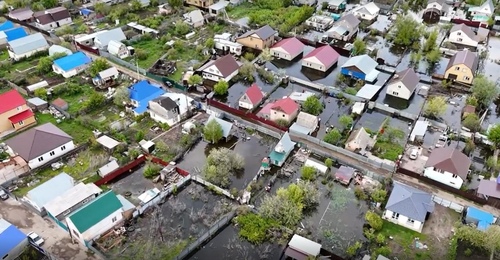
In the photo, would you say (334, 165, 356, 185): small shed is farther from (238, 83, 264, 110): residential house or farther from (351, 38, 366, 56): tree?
(351, 38, 366, 56): tree

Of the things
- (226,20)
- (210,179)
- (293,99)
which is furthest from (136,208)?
(226,20)

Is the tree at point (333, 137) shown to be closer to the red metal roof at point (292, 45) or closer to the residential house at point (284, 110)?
the residential house at point (284, 110)

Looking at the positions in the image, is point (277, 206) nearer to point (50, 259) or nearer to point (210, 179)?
point (210, 179)

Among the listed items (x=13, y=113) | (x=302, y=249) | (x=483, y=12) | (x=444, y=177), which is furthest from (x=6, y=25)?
(x=483, y=12)

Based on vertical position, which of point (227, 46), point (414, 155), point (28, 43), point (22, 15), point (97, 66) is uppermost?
point (22, 15)

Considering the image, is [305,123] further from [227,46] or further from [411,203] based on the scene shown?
[227,46]

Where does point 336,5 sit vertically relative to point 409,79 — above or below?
below

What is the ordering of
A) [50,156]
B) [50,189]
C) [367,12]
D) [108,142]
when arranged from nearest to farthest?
[50,189]
[50,156]
[108,142]
[367,12]

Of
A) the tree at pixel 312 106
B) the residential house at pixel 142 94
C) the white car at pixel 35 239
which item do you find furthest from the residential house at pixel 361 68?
the white car at pixel 35 239
